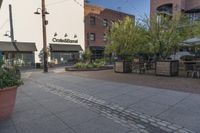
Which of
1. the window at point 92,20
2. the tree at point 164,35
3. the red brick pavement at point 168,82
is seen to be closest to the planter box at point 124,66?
the tree at point 164,35

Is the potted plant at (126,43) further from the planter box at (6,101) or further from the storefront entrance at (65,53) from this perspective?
the storefront entrance at (65,53)

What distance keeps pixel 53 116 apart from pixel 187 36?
11.7 meters

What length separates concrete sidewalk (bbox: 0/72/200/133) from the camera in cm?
361

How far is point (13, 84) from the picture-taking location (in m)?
4.29

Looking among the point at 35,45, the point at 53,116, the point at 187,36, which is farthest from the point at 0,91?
the point at 35,45

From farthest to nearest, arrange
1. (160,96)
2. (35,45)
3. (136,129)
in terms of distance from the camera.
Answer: (35,45) → (160,96) → (136,129)

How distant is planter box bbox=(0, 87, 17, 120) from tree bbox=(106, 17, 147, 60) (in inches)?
413

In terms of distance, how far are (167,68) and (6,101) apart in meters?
8.93

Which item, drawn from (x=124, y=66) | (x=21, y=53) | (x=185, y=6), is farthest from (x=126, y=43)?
(x=185, y=6)

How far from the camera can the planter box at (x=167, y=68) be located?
10375 mm

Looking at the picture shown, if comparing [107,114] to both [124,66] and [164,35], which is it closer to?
[164,35]

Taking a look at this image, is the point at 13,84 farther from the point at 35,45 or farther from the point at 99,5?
the point at 99,5

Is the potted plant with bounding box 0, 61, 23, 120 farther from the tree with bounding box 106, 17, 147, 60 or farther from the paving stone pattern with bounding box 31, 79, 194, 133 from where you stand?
the tree with bounding box 106, 17, 147, 60

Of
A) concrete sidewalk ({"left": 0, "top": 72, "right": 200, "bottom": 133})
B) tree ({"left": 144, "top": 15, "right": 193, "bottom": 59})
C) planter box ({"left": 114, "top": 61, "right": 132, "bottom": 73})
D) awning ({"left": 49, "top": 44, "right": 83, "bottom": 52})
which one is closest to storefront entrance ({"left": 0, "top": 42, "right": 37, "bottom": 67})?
awning ({"left": 49, "top": 44, "right": 83, "bottom": 52})
